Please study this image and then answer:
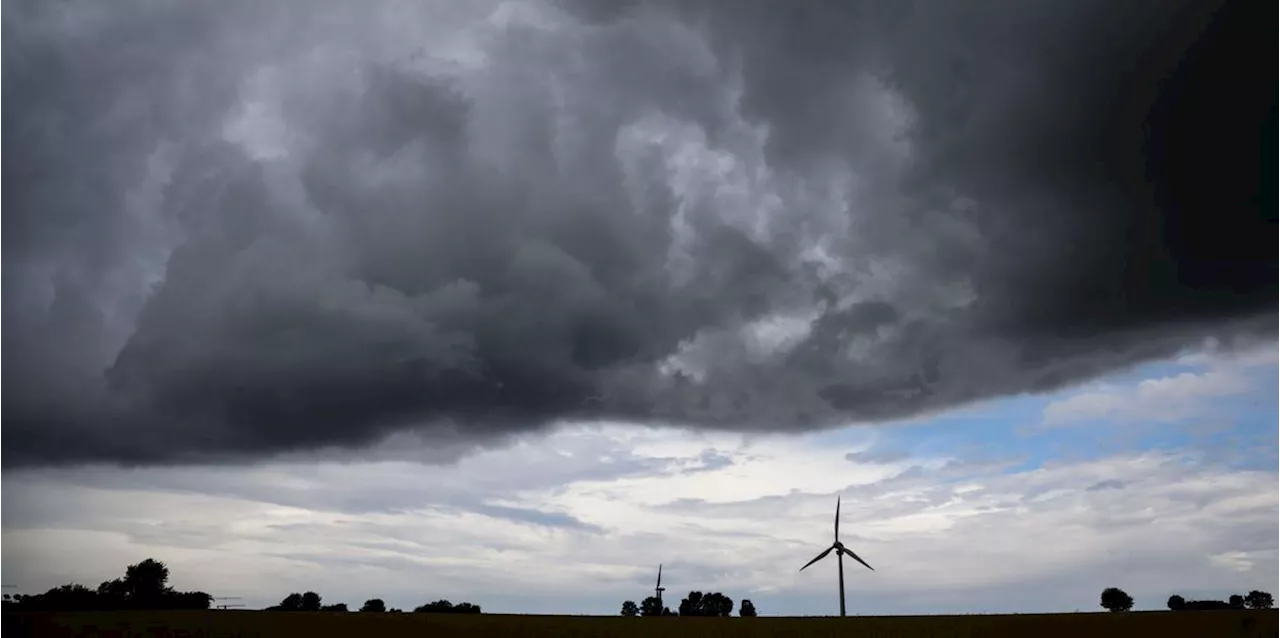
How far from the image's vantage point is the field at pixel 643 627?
81.5 m

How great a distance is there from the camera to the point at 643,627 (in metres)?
92.6

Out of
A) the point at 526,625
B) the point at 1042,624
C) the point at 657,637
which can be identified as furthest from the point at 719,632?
the point at 1042,624

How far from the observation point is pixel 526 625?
96.4 meters

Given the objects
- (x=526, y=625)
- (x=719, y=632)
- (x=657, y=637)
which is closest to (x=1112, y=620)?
(x=719, y=632)

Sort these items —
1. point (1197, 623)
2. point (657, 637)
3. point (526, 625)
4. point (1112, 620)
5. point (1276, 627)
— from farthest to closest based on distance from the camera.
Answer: point (1112, 620) → point (526, 625) → point (1197, 623) → point (657, 637) → point (1276, 627)

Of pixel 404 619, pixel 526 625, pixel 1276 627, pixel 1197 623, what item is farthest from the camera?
pixel 404 619

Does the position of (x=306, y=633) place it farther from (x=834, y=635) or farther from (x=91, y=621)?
(x=834, y=635)

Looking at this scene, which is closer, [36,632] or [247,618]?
[36,632]

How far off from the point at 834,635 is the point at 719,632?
12464 mm

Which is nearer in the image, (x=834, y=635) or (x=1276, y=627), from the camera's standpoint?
(x=1276, y=627)

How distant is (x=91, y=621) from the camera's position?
9831 centimetres

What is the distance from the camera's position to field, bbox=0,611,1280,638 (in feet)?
267

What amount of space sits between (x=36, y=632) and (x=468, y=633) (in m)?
39.8

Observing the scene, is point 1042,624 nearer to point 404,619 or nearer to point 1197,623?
point 1197,623
